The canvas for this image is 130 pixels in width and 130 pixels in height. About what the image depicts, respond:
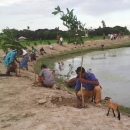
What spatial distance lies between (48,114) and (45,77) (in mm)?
3224

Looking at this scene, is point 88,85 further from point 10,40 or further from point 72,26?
point 10,40

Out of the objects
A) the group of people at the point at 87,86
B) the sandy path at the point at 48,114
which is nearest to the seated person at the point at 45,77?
the sandy path at the point at 48,114

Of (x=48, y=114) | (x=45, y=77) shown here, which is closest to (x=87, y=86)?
(x=48, y=114)

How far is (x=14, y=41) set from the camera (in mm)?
9383

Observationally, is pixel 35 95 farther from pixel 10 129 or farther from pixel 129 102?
pixel 129 102

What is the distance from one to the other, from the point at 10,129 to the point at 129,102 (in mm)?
5324

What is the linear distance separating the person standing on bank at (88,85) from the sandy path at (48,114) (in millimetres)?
291

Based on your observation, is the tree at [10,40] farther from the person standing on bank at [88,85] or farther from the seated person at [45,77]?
the person standing on bank at [88,85]

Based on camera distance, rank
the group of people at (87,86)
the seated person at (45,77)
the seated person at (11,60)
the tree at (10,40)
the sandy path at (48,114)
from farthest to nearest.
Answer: the seated person at (11,60)
the tree at (10,40)
the seated person at (45,77)
the group of people at (87,86)
the sandy path at (48,114)

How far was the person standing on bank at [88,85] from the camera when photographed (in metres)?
6.66

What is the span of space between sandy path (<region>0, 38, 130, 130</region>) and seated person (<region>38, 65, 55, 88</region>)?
96 centimetres

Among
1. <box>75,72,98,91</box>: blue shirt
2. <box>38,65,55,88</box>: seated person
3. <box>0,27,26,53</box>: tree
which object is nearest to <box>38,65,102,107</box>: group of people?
<box>75,72,98,91</box>: blue shirt

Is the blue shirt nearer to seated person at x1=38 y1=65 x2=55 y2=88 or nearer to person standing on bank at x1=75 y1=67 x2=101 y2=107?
person standing on bank at x1=75 y1=67 x2=101 y2=107

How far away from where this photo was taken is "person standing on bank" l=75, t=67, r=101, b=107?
6.66 m
